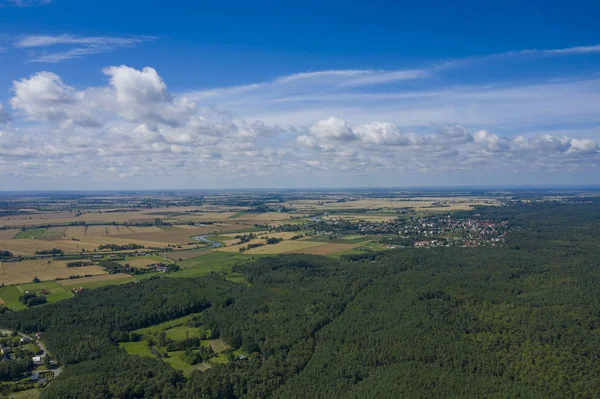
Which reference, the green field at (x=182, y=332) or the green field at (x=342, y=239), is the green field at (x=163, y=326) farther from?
the green field at (x=342, y=239)

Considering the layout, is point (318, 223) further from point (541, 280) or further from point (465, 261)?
point (541, 280)

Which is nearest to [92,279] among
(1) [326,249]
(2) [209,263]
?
(2) [209,263]

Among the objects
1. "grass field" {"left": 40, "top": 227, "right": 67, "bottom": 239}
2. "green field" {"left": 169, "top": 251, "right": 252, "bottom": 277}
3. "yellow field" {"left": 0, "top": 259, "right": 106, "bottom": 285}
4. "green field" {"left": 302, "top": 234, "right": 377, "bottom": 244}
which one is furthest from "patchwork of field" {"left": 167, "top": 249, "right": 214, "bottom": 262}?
"grass field" {"left": 40, "top": 227, "right": 67, "bottom": 239}

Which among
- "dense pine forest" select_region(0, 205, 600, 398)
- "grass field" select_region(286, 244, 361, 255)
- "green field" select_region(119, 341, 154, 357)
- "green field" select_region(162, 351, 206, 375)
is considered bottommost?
"green field" select_region(162, 351, 206, 375)

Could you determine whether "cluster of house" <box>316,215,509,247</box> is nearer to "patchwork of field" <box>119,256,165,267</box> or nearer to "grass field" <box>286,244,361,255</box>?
"grass field" <box>286,244,361,255</box>

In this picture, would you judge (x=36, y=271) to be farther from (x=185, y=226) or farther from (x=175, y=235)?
(x=185, y=226)

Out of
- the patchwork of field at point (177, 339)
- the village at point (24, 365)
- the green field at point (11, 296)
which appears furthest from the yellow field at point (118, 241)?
the village at point (24, 365)
